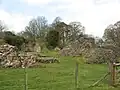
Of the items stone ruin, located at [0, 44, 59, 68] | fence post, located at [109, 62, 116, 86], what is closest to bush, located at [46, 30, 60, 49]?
stone ruin, located at [0, 44, 59, 68]

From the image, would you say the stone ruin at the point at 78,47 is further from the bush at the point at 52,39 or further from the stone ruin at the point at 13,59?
the stone ruin at the point at 13,59

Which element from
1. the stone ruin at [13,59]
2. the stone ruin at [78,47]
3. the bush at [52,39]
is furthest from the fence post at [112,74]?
the bush at [52,39]

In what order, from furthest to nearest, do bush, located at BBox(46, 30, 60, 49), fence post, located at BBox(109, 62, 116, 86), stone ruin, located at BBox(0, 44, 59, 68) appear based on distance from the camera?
bush, located at BBox(46, 30, 60, 49) → stone ruin, located at BBox(0, 44, 59, 68) → fence post, located at BBox(109, 62, 116, 86)

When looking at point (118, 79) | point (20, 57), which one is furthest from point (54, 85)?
point (20, 57)

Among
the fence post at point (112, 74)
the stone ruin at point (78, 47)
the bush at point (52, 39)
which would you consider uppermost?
the bush at point (52, 39)

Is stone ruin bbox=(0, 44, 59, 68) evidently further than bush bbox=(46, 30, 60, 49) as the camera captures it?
No

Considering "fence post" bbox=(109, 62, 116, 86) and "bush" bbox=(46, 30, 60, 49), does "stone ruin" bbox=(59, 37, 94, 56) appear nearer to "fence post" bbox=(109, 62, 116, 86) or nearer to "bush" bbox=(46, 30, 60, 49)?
"bush" bbox=(46, 30, 60, 49)

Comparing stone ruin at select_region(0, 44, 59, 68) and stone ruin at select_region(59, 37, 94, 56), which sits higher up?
stone ruin at select_region(59, 37, 94, 56)

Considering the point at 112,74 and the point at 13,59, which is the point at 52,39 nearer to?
the point at 13,59

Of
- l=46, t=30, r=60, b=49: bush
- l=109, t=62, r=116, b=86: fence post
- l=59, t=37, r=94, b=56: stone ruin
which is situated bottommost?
l=109, t=62, r=116, b=86: fence post

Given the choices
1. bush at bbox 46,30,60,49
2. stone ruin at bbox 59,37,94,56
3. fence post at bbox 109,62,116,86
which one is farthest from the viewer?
bush at bbox 46,30,60,49

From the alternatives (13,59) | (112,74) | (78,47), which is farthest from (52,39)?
(112,74)

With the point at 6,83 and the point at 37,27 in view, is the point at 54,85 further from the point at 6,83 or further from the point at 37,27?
the point at 37,27

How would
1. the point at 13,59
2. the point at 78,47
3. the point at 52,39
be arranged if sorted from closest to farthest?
the point at 13,59
the point at 78,47
the point at 52,39
